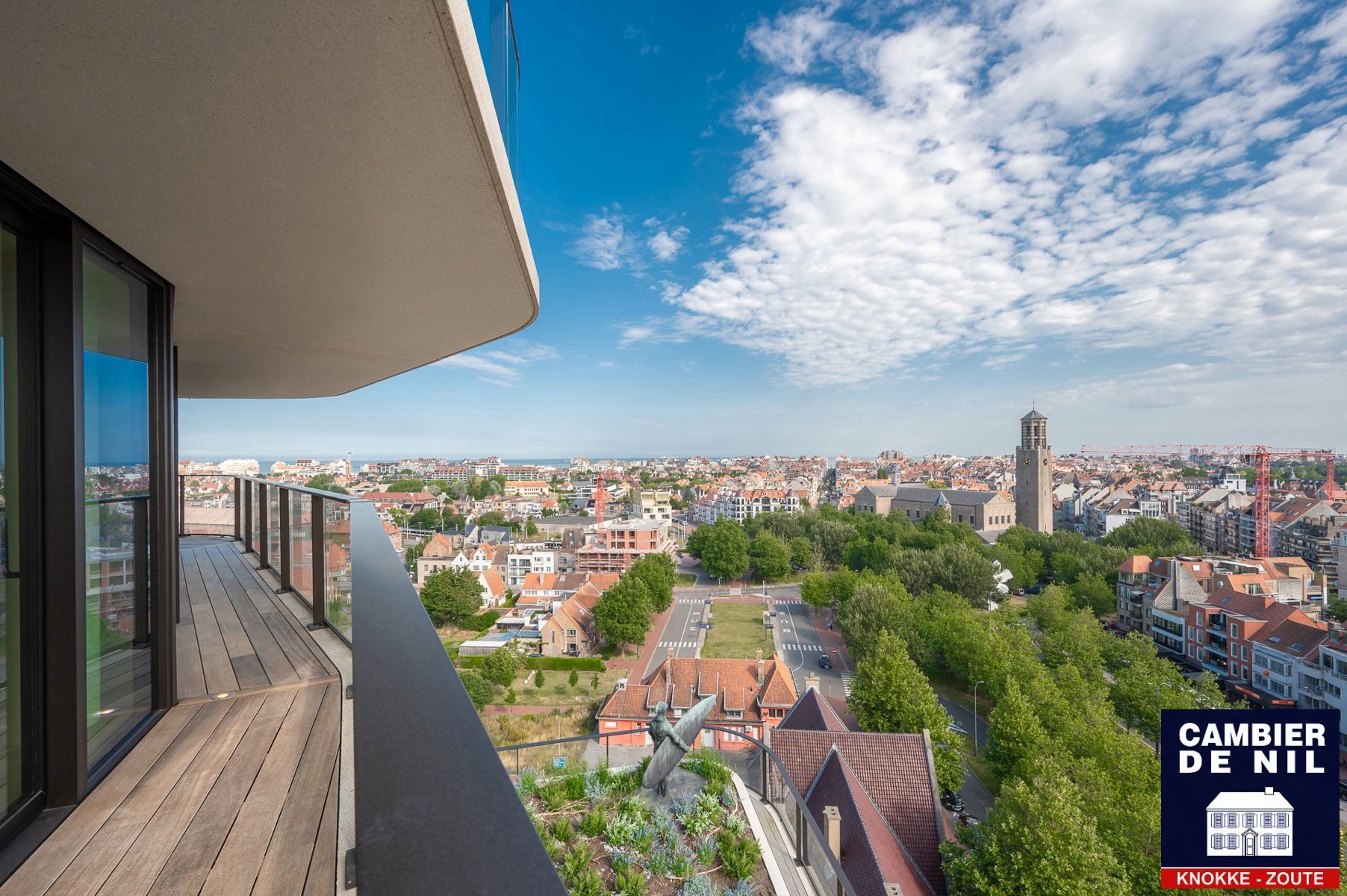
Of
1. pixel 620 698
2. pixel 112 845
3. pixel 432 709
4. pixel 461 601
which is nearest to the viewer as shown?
pixel 432 709

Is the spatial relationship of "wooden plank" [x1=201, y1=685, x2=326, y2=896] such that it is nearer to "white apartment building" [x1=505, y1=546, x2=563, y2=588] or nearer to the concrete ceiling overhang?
the concrete ceiling overhang

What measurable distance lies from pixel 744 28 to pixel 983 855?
88.1ft

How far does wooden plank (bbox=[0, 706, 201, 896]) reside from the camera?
143 centimetres

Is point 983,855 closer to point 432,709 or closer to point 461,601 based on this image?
point 432,709

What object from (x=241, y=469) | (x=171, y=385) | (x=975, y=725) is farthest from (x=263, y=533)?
(x=975, y=725)

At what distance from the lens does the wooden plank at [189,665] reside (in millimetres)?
2629

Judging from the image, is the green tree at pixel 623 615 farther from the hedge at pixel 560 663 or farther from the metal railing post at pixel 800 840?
the metal railing post at pixel 800 840

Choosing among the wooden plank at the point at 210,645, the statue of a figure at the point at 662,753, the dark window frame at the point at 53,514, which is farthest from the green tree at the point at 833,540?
the dark window frame at the point at 53,514

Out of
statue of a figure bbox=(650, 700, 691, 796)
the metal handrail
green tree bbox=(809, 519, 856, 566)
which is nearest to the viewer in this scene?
the metal handrail

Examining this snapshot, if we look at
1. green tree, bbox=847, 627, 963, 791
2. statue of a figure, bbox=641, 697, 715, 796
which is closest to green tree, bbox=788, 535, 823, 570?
green tree, bbox=847, 627, 963, 791

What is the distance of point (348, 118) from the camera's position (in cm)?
142

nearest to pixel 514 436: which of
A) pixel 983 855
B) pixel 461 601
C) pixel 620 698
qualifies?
pixel 461 601

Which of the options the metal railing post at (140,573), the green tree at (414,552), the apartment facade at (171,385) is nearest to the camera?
the apartment facade at (171,385)

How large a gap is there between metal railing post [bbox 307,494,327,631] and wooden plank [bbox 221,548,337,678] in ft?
0.36
